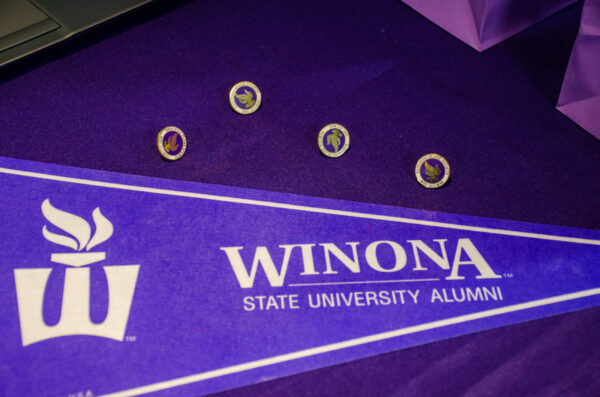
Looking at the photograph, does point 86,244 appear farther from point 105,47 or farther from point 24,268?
point 105,47

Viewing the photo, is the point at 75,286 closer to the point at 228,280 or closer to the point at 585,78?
the point at 228,280

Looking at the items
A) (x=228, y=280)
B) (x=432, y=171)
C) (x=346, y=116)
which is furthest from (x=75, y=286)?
(x=432, y=171)

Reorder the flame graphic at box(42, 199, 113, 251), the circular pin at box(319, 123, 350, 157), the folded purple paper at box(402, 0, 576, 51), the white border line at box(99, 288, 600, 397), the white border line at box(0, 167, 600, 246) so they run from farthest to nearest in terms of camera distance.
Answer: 1. the folded purple paper at box(402, 0, 576, 51)
2. the circular pin at box(319, 123, 350, 157)
3. the white border line at box(0, 167, 600, 246)
4. the flame graphic at box(42, 199, 113, 251)
5. the white border line at box(99, 288, 600, 397)

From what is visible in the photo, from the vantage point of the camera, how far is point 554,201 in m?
2.32

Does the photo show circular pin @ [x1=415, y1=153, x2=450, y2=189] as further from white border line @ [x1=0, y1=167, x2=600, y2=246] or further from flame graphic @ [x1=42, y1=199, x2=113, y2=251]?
flame graphic @ [x1=42, y1=199, x2=113, y2=251]

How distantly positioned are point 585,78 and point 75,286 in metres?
2.30

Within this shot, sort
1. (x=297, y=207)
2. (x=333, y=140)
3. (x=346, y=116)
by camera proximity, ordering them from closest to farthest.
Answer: (x=297, y=207) < (x=333, y=140) < (x=346, y=116)

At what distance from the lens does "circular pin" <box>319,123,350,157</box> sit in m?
2.33

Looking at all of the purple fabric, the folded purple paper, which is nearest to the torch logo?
the folded purple paper

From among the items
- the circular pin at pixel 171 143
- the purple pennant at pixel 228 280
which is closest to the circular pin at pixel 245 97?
the circular pin at pixel 171 143

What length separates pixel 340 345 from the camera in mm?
1937

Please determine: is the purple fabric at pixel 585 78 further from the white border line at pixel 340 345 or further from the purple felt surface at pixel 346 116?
the white border line at pixel 340 345

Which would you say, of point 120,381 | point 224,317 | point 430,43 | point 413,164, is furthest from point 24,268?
point 430,43

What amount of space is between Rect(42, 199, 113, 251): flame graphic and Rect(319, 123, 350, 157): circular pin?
949mm
